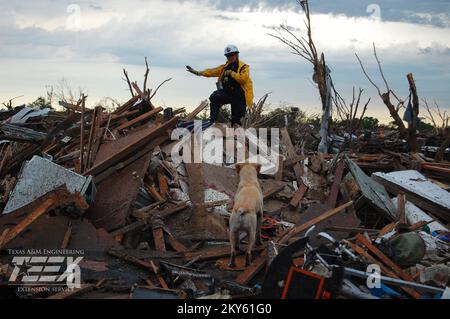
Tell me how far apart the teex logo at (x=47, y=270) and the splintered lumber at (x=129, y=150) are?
1.91 m

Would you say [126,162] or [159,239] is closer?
[159,239]

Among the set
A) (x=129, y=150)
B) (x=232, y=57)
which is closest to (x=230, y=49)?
(x=232, y=57)

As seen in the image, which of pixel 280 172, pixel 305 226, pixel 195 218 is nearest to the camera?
pixel 305 226

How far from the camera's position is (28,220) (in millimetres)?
6887

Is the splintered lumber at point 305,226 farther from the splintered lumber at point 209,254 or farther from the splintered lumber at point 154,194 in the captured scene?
the splintered lumber at point 154,194

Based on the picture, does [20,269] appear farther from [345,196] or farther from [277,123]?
[277,123]

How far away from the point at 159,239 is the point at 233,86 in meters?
4.97

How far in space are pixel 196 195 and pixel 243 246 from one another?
190 cm

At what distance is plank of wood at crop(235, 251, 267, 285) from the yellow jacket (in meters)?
5.32

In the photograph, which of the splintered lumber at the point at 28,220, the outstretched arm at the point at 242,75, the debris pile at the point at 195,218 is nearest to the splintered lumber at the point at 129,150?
the debris pile at the point at 195,218

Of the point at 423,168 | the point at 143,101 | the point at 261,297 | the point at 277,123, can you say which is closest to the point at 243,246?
the point at 261,297

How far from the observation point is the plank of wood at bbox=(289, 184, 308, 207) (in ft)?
31.8

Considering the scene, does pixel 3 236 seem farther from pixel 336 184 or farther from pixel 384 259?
pixel 336 184

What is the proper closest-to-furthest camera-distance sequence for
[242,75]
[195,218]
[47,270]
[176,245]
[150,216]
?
[47,270]
[176,245]
[150,216]
[195,218]
[242,75]
